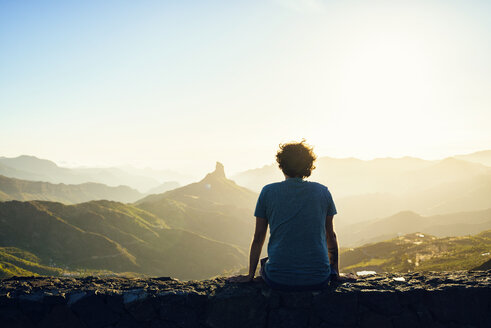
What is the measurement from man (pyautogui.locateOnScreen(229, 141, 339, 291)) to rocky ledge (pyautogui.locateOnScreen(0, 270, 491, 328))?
33 centimetres

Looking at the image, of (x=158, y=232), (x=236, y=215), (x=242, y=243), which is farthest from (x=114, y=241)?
(x=236, y=215)

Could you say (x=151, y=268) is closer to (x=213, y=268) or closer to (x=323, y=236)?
(x=213, y=268)

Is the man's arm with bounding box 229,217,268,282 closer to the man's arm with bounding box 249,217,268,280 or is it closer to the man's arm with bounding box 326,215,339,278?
the man's arm with bounding box 249,217,268,280

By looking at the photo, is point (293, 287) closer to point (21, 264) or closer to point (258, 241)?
point (258, 241)

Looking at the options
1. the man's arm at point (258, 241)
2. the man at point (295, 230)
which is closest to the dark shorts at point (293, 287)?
the man at point (295, 230)

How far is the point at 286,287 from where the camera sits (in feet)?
14.7

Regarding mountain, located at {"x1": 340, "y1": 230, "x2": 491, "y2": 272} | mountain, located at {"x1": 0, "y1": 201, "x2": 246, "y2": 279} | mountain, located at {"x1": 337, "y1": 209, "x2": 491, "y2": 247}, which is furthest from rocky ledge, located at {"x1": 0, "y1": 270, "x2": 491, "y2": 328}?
mountain, located at {"x1": 337, "y1": 209, "x2": 491, "y2": 247}

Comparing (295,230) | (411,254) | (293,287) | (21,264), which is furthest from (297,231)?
(21,264)

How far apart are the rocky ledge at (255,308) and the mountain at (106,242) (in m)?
103

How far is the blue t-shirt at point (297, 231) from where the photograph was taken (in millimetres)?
4344

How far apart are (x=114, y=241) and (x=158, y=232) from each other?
22.8 meters

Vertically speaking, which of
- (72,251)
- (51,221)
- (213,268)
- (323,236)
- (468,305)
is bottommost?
(213,268)

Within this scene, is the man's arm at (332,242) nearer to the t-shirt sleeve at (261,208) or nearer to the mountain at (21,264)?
the t-shirt sleeve at (261,208)

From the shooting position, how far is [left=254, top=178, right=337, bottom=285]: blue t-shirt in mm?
4344
